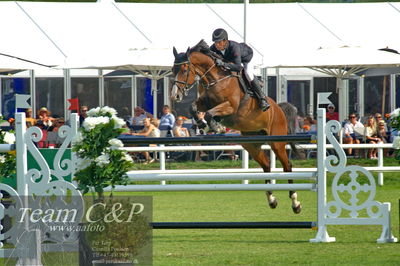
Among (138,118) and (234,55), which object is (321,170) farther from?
(138,118)

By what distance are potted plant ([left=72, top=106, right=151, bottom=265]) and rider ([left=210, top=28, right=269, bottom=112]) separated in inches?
170

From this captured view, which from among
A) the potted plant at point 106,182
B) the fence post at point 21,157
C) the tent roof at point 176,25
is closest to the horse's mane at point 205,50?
the fence post at point 21,157

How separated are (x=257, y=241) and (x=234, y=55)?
3080 mm

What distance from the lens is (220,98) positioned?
10.5 m

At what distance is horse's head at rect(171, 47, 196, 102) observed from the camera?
400 inches

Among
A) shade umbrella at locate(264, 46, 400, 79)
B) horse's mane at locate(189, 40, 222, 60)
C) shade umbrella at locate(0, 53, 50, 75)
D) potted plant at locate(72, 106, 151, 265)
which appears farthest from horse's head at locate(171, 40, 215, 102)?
shade umbrella at locate(0, 53, 50, 75)

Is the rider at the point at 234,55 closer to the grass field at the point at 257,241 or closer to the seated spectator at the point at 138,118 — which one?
the grass field at the point at 257,241

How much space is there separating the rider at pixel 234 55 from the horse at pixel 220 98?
8 centimetres

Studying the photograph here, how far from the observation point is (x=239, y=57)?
10.4 m

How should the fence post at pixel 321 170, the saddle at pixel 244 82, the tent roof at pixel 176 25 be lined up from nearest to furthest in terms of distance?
the fence post at pixel 321 170, the saddle at pixel 244 82, the tent roof at pixel 176 25

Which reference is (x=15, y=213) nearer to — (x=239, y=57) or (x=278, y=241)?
(x=278, y=241)

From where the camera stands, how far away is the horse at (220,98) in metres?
10.2

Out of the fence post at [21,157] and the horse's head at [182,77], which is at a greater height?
the horse's head at [182,77]

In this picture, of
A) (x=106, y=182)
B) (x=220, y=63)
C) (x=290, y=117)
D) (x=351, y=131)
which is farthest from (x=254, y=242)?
(x=351, y=131)
